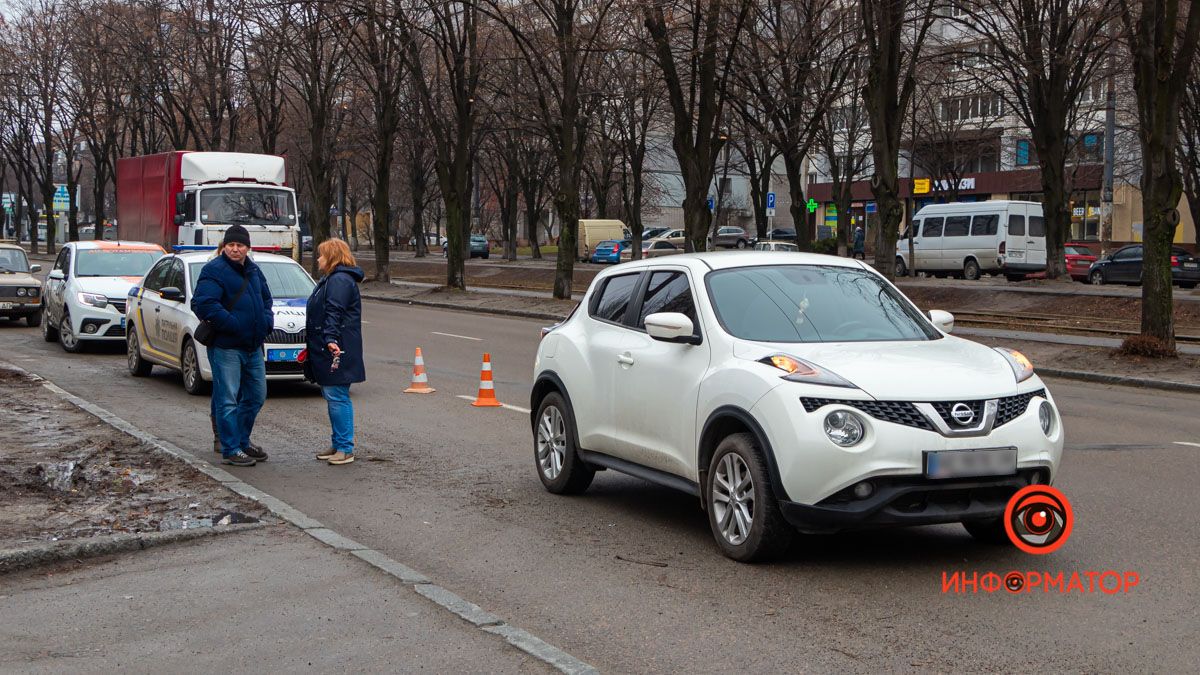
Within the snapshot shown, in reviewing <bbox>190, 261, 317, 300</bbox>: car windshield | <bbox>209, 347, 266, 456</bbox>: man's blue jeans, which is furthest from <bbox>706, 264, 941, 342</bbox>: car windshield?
<bbox>190, 261, 317, 300</bbox>: car windshield

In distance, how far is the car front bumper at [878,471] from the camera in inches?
244

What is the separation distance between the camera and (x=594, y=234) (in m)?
67.3

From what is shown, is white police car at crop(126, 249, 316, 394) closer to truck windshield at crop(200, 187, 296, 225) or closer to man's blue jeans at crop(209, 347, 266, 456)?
man's blue jeans at crop(209, 347, 266, 456)

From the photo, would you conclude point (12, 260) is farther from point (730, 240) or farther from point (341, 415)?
point (730, 240)

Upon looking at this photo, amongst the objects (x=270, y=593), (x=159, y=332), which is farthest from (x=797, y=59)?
(x=270, y=593)

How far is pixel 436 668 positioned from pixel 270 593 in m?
1.50

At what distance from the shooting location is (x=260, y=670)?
5.15 m

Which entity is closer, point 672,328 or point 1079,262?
point 672,328

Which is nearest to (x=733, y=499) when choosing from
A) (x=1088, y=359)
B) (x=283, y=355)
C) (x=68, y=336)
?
(x=283, y=355)

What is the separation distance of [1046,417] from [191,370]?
10.4 meters

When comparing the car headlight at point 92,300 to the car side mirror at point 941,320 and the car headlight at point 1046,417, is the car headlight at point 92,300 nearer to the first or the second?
the car side mirror at point 941,320

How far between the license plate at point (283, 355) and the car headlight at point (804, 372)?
28.0 ft

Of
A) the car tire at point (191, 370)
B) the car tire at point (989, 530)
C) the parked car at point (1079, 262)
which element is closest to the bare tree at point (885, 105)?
the car tire at point (191, 370)

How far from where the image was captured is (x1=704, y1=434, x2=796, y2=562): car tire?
6.52m
